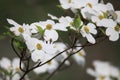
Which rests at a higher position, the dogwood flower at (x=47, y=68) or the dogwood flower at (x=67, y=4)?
the dogwood flower at (x=67, y=4)

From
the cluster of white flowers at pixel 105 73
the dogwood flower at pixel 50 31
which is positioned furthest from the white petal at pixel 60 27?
the cluster of white flowers at pixel 105 73

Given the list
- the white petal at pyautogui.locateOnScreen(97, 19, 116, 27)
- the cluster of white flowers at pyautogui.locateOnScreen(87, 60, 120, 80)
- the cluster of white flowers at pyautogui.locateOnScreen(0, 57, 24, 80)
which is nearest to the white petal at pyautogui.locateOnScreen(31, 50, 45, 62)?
the white petal at pyautogui.locateOnScreen(97, 19, 116, 27)

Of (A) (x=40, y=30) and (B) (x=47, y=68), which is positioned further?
(B) (x=47, y=68)

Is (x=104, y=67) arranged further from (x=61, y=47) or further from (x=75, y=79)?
(x=75, y=79)

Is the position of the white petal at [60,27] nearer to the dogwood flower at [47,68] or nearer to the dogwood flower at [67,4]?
the dogwood flower at [67,4]

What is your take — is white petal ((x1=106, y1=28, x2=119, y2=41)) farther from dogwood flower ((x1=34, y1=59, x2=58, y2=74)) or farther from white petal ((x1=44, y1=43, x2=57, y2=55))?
dogwood flower ((x1=34, y1=59, x2=58, y2=74))

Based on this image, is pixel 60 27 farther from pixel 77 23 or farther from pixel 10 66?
pixel 10 66

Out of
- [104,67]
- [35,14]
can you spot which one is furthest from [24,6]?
[104,67]

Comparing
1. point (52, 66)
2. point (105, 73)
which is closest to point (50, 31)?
point (52, 66)

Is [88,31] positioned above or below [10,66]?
above
